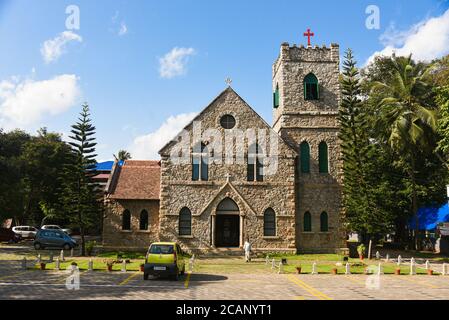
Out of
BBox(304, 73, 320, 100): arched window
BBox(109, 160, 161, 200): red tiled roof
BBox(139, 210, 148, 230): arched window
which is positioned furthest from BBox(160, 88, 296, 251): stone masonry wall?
BBox(304, 73, 320, 100): arched window

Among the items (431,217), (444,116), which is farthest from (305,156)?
(431,217)

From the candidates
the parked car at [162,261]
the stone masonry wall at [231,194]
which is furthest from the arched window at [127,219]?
the parked car at [162,261]

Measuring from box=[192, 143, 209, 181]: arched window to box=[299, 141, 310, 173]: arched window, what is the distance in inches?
306

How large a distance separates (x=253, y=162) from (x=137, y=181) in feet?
32.9

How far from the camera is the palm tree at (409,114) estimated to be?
113 feet

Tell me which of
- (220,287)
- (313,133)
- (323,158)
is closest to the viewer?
(220,287)

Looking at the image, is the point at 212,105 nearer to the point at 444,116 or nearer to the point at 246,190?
the point at 246,190

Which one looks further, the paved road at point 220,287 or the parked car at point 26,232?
the parked car at point 26,232

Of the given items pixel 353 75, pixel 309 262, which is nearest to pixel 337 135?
pixel 353 75

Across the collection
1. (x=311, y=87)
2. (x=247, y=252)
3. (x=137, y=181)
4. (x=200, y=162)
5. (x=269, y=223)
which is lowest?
(x=247, y=252)

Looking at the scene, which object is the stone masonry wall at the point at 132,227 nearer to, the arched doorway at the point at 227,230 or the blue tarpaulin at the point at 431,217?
the arched doorway at the point at 227,230

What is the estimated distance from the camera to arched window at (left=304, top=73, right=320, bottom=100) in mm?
34500

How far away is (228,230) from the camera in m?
32.4

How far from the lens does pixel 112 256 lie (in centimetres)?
3005
